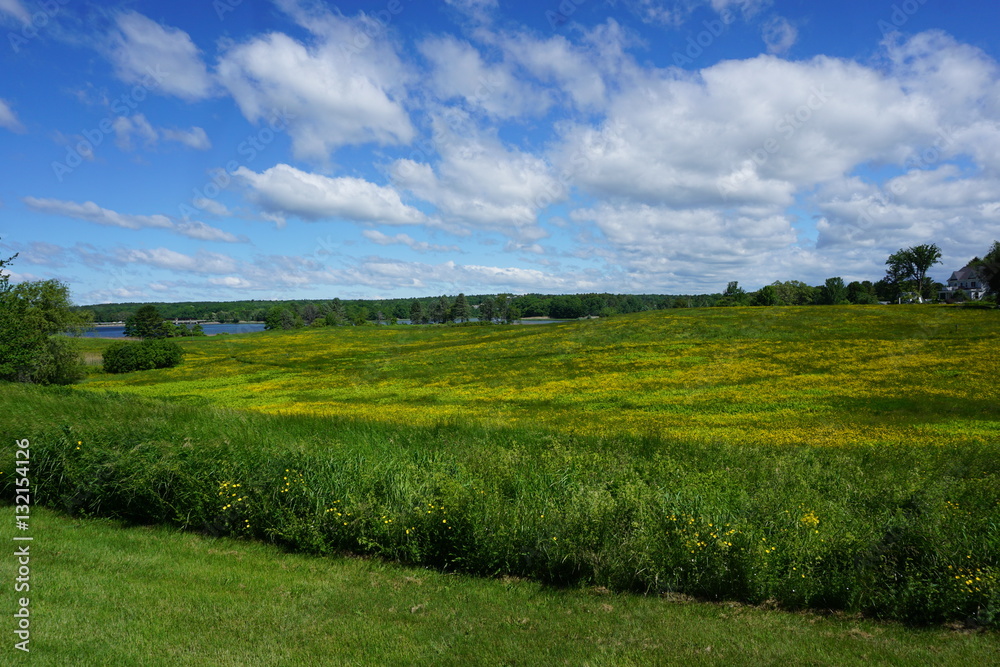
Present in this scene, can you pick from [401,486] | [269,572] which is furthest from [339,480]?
[269,572]

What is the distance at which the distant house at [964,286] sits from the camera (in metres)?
116

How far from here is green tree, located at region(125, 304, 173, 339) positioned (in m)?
120

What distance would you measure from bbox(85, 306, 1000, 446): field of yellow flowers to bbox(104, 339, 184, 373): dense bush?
14.7ft

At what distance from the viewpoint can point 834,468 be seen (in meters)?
11.4

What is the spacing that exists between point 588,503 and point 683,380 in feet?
81.4

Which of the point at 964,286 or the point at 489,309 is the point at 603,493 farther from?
the point at 489,309

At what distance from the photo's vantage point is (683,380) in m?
31.2

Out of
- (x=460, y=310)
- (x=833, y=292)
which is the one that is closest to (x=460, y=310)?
(x=460, y=310)

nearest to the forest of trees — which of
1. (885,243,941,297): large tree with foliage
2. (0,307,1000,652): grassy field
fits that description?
(885,243,941,297): large tree with foliage

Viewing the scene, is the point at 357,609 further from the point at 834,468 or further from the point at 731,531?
the point at 834,468

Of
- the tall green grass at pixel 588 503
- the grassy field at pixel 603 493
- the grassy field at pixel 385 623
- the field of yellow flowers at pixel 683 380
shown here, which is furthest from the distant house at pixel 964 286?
the grassy field at pixel 385 623

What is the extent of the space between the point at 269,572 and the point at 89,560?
268 cm

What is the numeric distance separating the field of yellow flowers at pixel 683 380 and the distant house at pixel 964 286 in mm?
75081

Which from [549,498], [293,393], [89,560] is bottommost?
[293,393]
